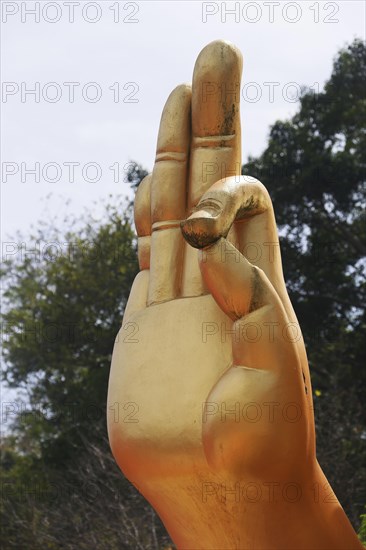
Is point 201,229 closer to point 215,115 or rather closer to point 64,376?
point 215,115

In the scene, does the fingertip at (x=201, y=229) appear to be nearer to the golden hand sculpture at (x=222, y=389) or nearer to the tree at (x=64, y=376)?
the golden hand sculpture at (x=222, y=389)

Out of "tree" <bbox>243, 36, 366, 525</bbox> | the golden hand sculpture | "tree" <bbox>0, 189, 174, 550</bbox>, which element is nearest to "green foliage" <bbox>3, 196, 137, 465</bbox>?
"tree" <bbox>0, 189, 174, 550</bbox>

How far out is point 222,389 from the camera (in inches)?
193

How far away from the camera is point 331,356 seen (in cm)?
1362

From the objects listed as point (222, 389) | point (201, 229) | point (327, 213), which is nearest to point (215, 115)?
point (201, 229)

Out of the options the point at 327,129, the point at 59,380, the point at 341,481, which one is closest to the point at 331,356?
the point at 341,481

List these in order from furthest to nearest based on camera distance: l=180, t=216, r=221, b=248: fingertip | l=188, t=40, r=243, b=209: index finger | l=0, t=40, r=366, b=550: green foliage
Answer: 1. l=0, t=40, r=366, b=550: green foliage
2. l=188, t=40, r=243, b=209: index finger
3. l=180, t=216, r=221, b=248: fingertip

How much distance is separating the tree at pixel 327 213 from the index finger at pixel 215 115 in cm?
822

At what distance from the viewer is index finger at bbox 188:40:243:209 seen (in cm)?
547

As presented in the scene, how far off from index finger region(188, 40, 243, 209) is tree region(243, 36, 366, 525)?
27.0ft

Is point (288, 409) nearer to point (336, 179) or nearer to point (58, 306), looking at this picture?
point (336, 179)

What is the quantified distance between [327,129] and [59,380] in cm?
558

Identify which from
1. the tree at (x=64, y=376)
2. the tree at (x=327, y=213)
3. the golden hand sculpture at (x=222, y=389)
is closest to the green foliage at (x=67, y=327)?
the tree at (x=64, y=376)

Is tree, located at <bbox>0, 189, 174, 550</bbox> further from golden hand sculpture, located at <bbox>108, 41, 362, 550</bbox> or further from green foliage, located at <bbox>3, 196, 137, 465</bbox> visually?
golden hand sculpture, located at <bbox>108, 41, 362, 550</bbox>
